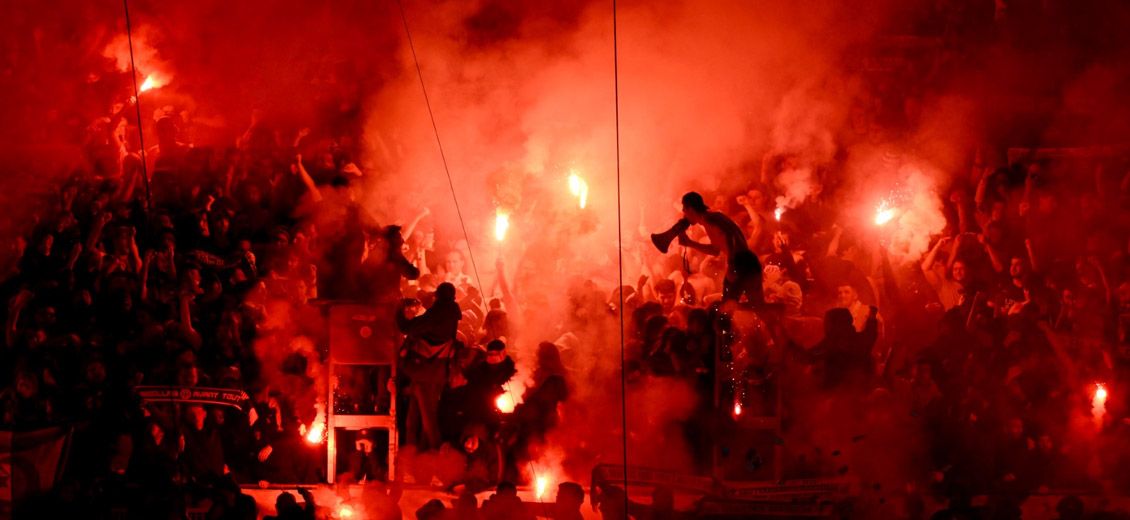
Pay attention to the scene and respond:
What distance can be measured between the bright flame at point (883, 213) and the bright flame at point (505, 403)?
3564 millimetres

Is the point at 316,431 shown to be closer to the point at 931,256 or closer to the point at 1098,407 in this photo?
the point at 931,256

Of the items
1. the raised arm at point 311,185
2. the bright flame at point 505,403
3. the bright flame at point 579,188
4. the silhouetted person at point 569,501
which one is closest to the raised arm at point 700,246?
the bright flame at point 579,188

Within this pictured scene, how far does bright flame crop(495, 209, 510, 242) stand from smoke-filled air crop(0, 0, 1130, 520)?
0.09ft

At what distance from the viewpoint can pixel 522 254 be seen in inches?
393

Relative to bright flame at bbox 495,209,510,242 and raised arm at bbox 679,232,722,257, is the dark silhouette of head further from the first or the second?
raised arm at bbox 679,232,722,257

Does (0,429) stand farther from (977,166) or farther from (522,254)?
(977,166)

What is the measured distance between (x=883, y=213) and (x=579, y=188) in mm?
2686

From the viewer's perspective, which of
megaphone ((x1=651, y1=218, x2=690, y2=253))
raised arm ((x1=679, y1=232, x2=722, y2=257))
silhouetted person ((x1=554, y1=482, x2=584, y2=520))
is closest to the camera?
silhouetted person ((x1=554, y1=482, x2=584, y2=520))

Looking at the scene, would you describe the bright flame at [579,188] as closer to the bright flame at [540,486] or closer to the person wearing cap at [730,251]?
the person wearing cap at [730,251]

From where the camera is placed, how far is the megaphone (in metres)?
9.79

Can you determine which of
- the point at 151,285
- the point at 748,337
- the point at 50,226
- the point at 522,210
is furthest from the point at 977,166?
the point at 50,226

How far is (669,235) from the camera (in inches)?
386

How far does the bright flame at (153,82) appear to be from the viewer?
10180 mm

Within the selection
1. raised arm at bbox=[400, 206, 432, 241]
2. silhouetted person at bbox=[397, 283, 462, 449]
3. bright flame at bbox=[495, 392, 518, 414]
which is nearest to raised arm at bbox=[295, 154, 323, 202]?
raised arm at bbox=[400, 206, 432, 241]
